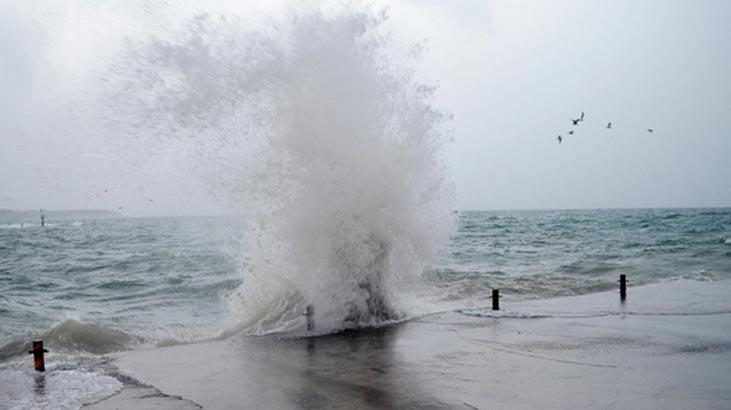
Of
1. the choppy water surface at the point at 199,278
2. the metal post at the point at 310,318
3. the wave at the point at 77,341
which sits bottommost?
the choppy water surface at the point at 199,278

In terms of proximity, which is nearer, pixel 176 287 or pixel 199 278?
pixel 176 287

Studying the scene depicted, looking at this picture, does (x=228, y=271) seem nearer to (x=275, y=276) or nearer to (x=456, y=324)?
(x=275, y=276)

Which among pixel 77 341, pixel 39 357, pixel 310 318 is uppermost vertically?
pixel 39 357

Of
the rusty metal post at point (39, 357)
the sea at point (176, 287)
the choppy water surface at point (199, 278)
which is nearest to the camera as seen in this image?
the rusty metal post at point (39, 357)

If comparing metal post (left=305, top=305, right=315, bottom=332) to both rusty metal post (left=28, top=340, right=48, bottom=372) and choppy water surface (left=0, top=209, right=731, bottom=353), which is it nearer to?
choppy water surface (left=0, top=209, right=731, bottom=353)

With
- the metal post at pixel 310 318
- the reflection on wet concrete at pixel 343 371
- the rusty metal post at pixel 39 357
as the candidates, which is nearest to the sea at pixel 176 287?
the rusty metal post at pixel 39 357

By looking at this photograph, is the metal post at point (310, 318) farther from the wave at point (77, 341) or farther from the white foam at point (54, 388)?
the white foam at point (54, 388)

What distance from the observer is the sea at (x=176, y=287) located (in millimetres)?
11047

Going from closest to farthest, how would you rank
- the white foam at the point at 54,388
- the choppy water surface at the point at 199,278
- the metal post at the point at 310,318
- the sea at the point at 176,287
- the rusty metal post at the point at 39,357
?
the white foam at the point at 54,388
the rusty metal post at the point at 39,357
the sea at the point at 176,287
the metal post at the point at 310,318
the choppy water surface at the point at 199,278

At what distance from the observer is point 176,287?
2450 cm

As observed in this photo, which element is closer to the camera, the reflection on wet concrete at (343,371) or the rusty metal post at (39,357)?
the reflection on wet concrete at (343,371)

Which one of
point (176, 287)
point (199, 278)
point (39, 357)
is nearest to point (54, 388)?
point (39, 357)

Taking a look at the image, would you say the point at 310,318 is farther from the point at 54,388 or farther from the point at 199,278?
the point at 199,278

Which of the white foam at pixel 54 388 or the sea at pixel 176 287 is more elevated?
the white foam at pixel 54 388
